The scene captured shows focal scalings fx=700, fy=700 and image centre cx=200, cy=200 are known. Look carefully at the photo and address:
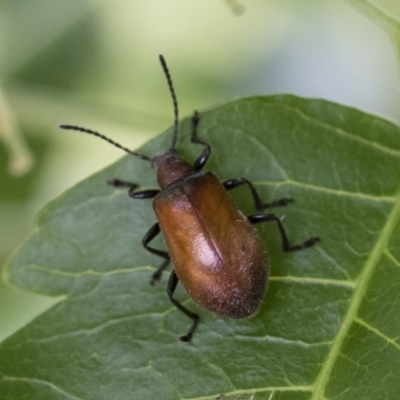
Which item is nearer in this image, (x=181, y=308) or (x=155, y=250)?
(x=181, y=308)

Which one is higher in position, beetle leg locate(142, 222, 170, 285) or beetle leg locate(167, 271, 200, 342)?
beetle leg locate(142, 222, 170, 285)

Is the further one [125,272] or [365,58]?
[365,58]

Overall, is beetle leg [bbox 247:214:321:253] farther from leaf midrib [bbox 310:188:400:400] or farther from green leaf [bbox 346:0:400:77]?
green leaf [bbox 346:0:400:77]

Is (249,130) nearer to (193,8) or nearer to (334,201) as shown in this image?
(334,201)

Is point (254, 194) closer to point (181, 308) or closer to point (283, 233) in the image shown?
point (283, 233)

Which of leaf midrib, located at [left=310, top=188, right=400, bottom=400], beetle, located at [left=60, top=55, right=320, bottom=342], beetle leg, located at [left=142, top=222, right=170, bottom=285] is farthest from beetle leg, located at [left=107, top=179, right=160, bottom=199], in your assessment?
leaf midrib, located at [left=310, top=188, right=400, bottom=400]

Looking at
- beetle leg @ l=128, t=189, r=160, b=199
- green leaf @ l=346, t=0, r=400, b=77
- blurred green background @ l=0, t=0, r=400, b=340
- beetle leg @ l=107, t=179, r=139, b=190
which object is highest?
green leaf @ l=346, t=0, r=400, b=77

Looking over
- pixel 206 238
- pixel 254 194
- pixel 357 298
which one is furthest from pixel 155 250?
pixel 357 298

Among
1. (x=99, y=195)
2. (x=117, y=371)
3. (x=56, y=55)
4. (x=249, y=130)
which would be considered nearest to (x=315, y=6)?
(x=56, y=55)
